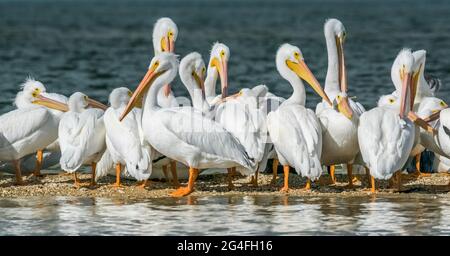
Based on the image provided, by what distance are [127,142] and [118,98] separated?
2.32 feet

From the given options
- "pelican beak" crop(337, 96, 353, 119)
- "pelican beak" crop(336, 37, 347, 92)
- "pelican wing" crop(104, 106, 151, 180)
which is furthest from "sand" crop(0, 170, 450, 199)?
"pelican beak" crop(336, 37, 347, 92)

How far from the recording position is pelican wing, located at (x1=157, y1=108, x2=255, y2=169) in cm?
1005

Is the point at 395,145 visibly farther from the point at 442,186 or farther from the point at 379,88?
the point at 379,88

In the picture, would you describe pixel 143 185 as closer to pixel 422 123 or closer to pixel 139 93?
pixel 139 93

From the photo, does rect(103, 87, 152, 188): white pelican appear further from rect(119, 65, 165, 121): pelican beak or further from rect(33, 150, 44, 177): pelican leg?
rect(33, 150, 44, 177): pelican leg

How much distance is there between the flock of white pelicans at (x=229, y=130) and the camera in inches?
396

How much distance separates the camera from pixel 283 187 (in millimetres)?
10391

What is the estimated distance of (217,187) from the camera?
10.6 metres

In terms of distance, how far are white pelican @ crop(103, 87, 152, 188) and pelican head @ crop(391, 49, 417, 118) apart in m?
2.37

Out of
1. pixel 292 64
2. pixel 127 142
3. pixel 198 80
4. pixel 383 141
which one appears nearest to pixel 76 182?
pixel 127 142

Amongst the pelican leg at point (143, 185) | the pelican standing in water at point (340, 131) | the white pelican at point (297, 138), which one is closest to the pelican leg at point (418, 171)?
the pelican standing in water at point (340, 131)

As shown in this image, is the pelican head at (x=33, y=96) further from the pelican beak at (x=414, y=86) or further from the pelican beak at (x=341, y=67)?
the pelican beak at (x=414, y=86)
